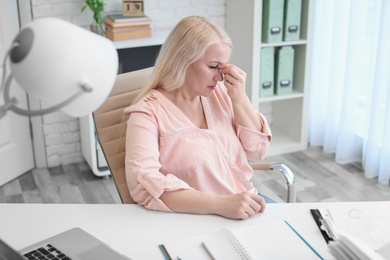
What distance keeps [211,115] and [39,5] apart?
173 centimetres

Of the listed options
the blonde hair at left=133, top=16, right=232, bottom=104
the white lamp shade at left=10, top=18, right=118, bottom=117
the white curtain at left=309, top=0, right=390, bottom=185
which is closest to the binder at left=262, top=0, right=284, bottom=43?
the white curtain at left=309, top=0, right=390, bottom=185

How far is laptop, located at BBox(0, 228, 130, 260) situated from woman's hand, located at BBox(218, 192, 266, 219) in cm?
33

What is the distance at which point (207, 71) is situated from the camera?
69.6 inches

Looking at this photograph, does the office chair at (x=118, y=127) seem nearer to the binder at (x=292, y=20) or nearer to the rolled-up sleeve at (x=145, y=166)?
the rolled-up sleeve at (x=145, y=166)

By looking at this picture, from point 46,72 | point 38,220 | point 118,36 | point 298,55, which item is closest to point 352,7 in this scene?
point 298,55

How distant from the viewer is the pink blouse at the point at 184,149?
160 centimetres

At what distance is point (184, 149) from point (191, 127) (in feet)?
0.26

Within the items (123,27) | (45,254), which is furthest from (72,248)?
(123,27)

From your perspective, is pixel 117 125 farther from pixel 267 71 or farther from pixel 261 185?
pixel 267 71

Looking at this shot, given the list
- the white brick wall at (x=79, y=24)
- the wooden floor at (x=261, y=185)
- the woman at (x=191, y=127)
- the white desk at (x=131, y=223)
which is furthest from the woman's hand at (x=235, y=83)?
the white brick wall at (x=79, y=24)

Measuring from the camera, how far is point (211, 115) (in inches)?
73.7

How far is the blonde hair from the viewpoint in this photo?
1.74 metres

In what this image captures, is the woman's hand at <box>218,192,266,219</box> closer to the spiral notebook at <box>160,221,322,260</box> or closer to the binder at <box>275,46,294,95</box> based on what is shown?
the spiral notebook at <box>160,221,322,260</box>

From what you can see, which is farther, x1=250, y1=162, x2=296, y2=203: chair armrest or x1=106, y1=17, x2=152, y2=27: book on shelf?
x1=106, y1=17, x2=152, y2=27: book on shelf
